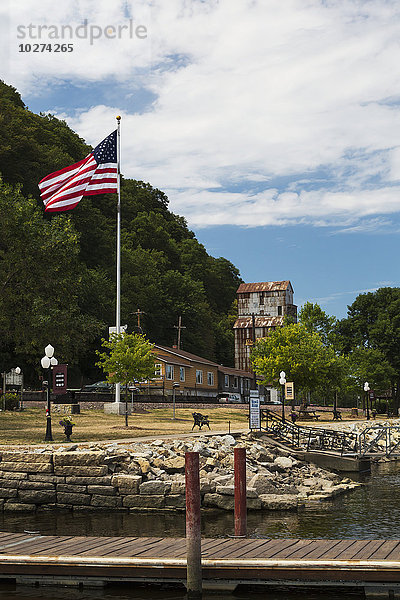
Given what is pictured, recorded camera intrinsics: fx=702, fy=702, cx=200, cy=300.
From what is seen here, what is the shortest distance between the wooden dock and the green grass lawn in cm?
1383

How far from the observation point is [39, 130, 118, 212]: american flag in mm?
35812

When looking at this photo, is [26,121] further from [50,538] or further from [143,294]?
[50,538]

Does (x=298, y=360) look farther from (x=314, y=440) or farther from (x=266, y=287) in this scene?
(x=266, y=287)

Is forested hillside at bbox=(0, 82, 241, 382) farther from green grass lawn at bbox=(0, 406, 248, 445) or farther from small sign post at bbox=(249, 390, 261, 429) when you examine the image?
small sign post at bbox=(249, 390, 261, 429)

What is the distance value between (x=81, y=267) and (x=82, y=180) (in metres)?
22.5

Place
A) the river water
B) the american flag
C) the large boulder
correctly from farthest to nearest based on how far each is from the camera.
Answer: the american flag < the large boulder < the river water

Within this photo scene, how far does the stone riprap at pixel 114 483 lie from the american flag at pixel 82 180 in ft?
51.5

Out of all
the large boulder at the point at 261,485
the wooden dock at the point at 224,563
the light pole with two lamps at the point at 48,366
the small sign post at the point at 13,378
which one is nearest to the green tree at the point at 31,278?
the light pole with two lamps at the point at 48,366

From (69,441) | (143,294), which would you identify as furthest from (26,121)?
(69,441)

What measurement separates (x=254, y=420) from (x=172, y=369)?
36.3 metres

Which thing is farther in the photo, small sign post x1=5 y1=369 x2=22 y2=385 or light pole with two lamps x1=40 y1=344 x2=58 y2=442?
small sign post x1=5 y1=369 x2=22 y2=385

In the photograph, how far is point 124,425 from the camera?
34.4m

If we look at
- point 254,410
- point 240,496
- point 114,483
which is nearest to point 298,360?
point 254,410

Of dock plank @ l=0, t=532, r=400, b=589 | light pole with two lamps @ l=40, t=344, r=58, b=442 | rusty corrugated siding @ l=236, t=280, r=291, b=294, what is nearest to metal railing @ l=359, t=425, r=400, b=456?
light pole with two lamps @ l=40, t=344, r=58, b=442
